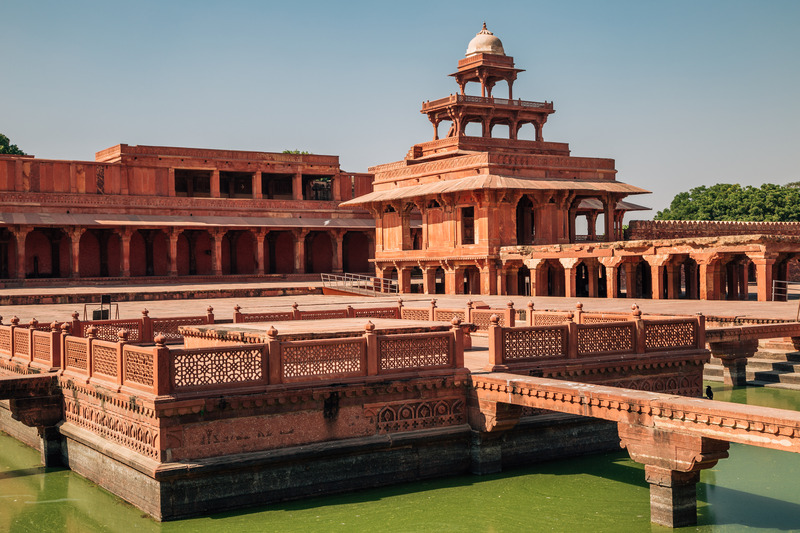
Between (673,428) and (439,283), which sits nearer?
(673,428)

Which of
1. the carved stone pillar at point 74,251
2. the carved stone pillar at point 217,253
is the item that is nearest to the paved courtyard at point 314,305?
the carved stone pillar at point 74,251

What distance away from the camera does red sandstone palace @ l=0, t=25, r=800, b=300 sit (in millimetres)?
33531

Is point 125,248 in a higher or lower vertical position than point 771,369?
higher

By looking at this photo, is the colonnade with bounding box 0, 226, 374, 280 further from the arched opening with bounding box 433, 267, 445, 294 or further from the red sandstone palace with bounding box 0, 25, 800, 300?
the arched opening with bounding box 433, 267, 445, 294

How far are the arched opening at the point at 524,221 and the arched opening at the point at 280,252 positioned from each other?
15205 mm

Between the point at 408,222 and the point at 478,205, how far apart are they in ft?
17.8

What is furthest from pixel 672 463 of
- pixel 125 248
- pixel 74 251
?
pixel 125 248

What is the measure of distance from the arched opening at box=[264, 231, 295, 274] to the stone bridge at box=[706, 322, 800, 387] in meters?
32.2

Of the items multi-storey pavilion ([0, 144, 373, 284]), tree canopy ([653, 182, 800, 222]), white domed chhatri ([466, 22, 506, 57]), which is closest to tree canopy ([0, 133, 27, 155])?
multi-storey pavilion ([0, 144, 373, 284])

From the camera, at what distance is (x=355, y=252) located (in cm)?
5338

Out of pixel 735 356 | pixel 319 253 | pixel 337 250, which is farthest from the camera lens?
pixel 319 253

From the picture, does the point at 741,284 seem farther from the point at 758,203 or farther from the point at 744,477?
the point at 758,203

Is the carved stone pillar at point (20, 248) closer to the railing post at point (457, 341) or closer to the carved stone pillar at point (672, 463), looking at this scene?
the railing post at point (457, 341)

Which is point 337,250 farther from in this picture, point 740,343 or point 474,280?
point 740,343
